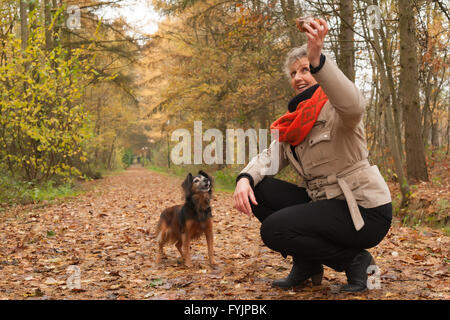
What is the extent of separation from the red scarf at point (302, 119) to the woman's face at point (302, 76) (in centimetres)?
16

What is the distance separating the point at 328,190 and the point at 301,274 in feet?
2.47

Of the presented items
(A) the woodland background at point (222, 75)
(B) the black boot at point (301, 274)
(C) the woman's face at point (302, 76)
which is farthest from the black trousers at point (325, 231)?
(A) the woodland background at point (222, 75)

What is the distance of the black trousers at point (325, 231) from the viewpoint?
2424 mm

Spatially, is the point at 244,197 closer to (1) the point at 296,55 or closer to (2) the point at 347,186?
(2) the point at 347,186

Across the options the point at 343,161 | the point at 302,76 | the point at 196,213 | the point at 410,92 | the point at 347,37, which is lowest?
the point at 196,213

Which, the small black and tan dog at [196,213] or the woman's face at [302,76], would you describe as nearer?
the woman's face at [302,76]

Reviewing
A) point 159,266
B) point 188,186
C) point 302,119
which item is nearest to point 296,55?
point 302,119

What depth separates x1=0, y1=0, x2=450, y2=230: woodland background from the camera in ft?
25.3

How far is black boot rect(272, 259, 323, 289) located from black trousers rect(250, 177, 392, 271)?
0.47 feet

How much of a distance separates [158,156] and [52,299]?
34871 mm

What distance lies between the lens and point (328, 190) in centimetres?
249

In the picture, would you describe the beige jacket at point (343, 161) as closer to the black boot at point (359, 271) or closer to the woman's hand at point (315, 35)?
the woman's hand at point (315, 35)

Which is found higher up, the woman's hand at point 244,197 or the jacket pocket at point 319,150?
the jacket pocket at point 319,150
